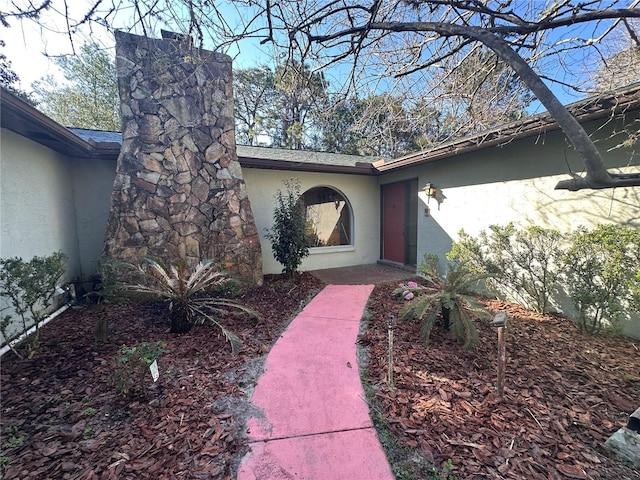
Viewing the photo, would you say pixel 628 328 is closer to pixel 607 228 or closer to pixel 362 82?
pixel 607 228

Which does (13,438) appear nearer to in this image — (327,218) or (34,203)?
(34,203)

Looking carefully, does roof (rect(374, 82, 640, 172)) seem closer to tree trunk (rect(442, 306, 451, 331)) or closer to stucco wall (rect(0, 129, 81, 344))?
tree trunk (rect(442, 306, 451, 331))

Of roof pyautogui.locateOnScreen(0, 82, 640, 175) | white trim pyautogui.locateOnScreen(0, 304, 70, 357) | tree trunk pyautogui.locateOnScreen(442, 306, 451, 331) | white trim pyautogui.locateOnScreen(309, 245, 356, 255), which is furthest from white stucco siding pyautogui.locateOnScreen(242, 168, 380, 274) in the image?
tree trunk pyautogui.locateOnScreen(442, 306, 451, 331)

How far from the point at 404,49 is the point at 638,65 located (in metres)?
2.98

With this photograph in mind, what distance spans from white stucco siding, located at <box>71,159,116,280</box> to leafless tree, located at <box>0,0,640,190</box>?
3.98 meters

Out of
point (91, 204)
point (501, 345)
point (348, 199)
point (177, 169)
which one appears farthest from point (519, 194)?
point (91, 204)

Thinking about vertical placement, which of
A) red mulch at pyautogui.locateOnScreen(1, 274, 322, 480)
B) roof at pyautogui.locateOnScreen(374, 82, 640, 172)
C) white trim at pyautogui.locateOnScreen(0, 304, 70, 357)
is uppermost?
roof at pyautogui.locateOnScreen(374, 82, 640, 172)

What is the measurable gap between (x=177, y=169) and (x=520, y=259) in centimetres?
638

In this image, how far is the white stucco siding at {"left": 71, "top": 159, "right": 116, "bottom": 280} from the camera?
18.1 feet

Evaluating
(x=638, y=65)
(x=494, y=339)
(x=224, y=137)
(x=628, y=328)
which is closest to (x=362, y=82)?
(x=224, y=137)

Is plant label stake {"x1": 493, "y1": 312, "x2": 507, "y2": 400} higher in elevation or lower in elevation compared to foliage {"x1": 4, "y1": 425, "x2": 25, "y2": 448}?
higher

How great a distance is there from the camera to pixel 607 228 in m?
3.40

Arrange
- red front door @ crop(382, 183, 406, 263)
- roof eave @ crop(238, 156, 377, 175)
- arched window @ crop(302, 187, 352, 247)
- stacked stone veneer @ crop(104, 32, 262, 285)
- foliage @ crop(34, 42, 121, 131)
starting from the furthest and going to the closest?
1. foliage @ crop(34, 42, 121, 131)
2. arched window @ crop(302, 187, 352, 247)
3. red front door @ crop(382, 183, 406, 263)
4. roof eave @ crop(238, 156, 377, 175)
5. stacked stone veneer @ crop(104, 32, 262, 285)

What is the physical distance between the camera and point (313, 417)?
7.30 feet
